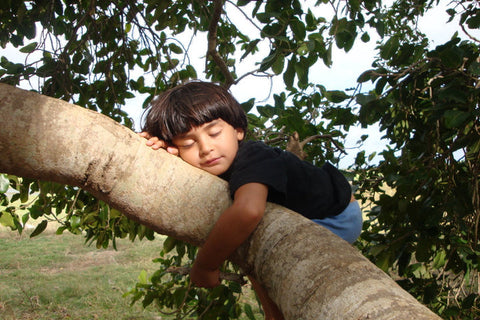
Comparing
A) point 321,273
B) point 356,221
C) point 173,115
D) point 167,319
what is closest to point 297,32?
point 173,115

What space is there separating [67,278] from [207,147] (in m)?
5.91

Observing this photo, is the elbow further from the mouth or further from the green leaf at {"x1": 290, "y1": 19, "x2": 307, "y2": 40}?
the green leaf at {"x1": 290, "y1": 19, "x2": 307, "y2": 40}

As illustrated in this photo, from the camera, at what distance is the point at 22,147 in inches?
35.4

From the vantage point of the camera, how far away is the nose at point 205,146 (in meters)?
1.32

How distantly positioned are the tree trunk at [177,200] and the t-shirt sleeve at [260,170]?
6 cm

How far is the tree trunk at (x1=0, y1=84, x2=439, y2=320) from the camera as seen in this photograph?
79cm

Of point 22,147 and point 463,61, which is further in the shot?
point 463,61

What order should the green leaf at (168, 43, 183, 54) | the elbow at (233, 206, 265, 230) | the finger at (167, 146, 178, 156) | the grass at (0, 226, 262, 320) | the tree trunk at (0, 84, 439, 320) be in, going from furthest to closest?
1. the grass at (0, 226, 262, 320)
2. the green leaf at (168, 43, 183, 54)
3. the finger at (167, 146, 178, 156)
4. the elbow at (233, 206, 265, 230)
5. the tree trunk at (0, 84, 439, 320)

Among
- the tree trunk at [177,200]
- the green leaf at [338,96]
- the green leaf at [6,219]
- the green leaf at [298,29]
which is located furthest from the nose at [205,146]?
the green leaf at [6,219]

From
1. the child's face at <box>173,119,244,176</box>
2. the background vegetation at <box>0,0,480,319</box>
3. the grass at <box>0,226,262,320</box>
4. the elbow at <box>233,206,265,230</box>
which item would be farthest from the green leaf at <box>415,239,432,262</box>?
the grass at <box>0,226,262,320</box>

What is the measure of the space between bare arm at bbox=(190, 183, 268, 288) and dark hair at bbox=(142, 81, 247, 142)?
398mm

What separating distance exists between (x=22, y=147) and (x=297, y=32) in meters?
1.20

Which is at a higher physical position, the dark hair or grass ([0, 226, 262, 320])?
the dark hair

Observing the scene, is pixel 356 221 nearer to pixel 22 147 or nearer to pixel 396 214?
pixel 396 214
